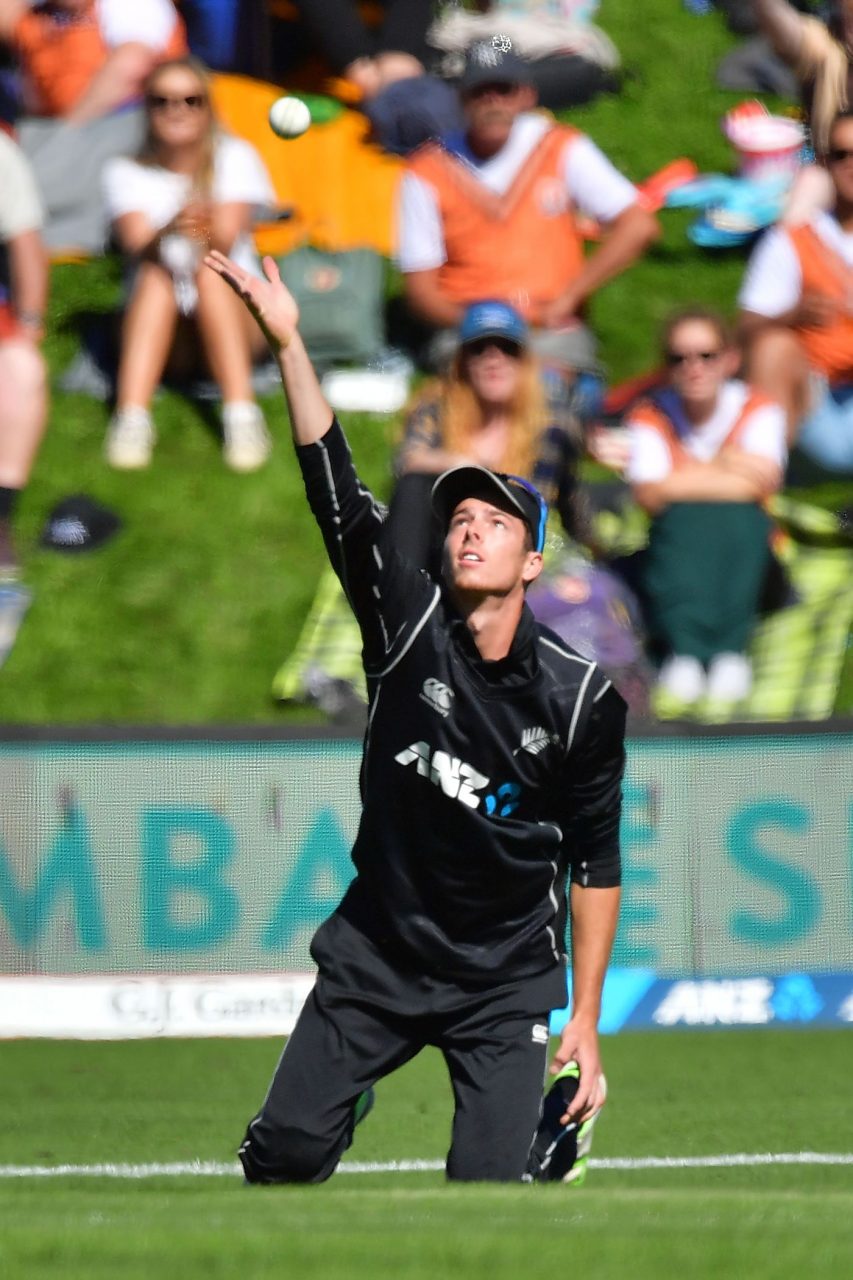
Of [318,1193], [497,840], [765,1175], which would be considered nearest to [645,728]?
[765,1175]

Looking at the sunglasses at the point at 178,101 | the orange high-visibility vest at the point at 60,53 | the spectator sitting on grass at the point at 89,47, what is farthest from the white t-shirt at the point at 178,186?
the orange high-visibility vest at the point at 60,53

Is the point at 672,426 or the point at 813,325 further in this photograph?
the point at 813,325

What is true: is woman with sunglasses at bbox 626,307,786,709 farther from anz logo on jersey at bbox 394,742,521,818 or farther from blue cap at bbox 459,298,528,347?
anz logo on jersey at bbox 394,742,521,818

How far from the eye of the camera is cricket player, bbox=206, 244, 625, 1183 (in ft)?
16.1

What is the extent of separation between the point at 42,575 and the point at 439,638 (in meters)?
5.55

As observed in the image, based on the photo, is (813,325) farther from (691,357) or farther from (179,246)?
(179,246)

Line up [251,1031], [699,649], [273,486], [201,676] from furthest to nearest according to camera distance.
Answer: [273,486] → [201,676] → [699,649] → [251,1031]

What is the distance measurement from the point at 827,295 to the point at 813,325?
166 millimetres

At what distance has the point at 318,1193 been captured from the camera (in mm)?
4566

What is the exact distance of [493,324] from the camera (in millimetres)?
8562

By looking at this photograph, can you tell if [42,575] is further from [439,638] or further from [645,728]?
[439,638]

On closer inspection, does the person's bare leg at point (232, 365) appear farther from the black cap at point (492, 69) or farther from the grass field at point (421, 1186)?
the grass field at point (421, 1186)

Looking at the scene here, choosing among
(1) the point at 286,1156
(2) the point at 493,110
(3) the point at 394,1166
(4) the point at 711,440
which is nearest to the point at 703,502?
(4) the point at 711,440

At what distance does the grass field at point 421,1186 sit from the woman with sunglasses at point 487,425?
7.21 ft
